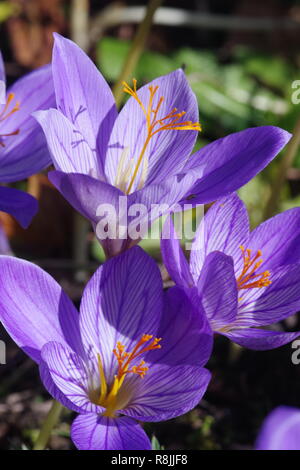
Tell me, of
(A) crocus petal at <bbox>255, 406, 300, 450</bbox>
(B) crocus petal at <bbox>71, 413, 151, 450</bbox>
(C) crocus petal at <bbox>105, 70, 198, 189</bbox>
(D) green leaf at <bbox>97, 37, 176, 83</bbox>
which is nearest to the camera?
A: (A) crocus petal at <bbox>255, 406, 300, 450</bbox>

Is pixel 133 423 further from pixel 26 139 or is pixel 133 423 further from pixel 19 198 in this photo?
pixel 26 139

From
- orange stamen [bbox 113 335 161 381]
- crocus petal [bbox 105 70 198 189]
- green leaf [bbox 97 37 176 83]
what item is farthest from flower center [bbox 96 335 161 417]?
green leaf [bbox 97 37 176 83]

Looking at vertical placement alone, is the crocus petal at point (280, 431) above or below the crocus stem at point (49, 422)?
above

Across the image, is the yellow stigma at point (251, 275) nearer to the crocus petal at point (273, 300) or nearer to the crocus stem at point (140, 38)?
the crocus petal at point (273, 300)

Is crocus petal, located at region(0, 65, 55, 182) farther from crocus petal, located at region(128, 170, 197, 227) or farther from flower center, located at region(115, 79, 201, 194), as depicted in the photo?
crocus petal, located at region(128, 170, 197, 227)

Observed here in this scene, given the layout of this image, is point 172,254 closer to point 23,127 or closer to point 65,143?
point 65,143

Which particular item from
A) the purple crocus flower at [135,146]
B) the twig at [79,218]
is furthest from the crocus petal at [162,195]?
the twig at [79,218]

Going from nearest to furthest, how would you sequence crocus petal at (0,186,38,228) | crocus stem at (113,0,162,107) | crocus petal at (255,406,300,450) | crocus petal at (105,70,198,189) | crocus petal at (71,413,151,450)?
1. crocus petal at (255,406,300,450)
2. crocus petal at (71,413,151,450)
3. crocus petal at (0,186,38,228)
4. crocus petal at (105,70,198,189)
5. crocus stem at (113,0,162,107)
